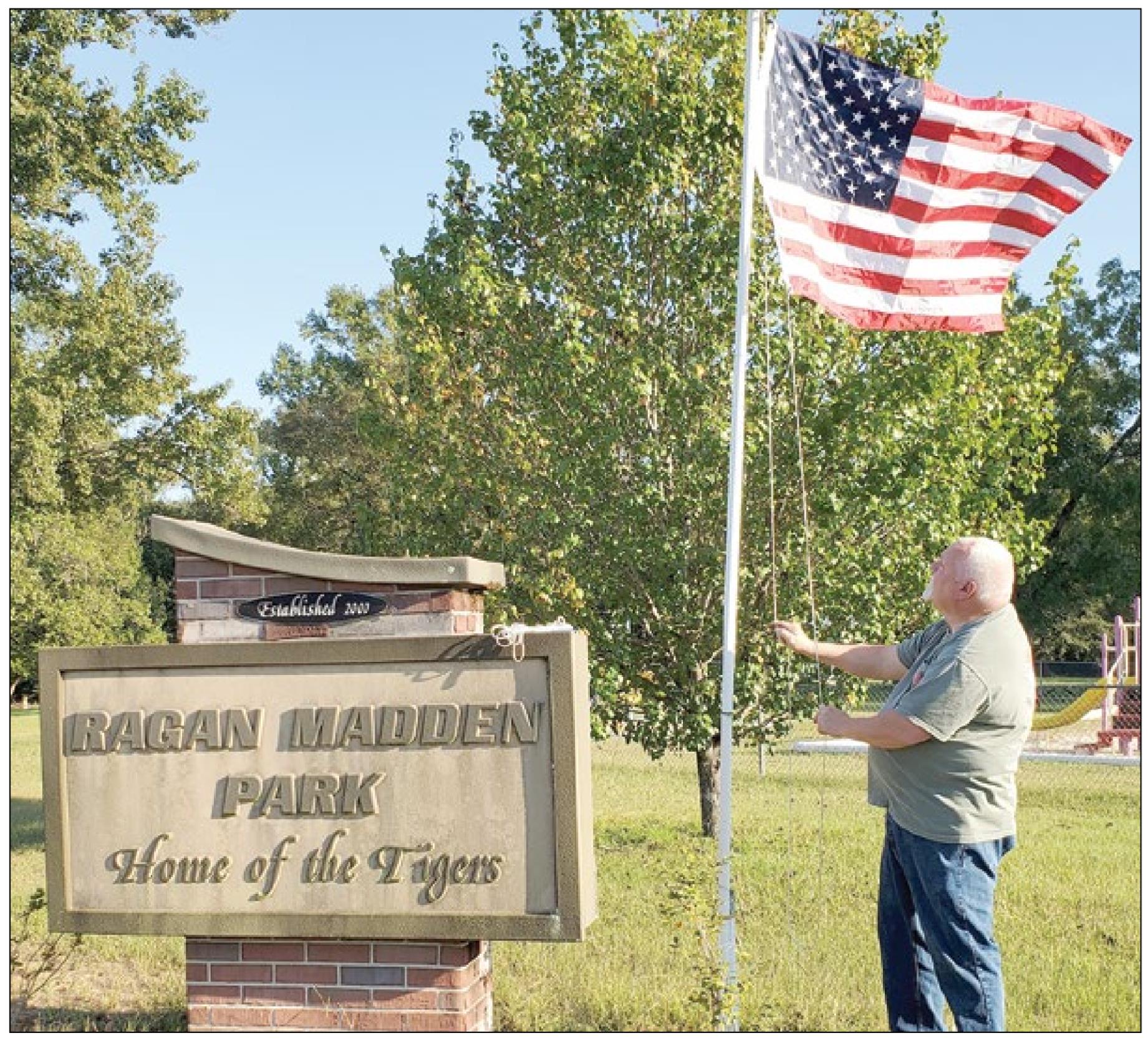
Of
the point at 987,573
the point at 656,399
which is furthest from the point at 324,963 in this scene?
the point at 656,399

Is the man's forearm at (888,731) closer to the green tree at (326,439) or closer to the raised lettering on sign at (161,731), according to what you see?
the raised lettering on sign at (161,731)

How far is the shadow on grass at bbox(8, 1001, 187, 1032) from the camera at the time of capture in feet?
21.0

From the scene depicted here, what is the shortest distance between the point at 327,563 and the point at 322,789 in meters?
0.94

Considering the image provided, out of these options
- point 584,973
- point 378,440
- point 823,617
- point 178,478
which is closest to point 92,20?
point 178,478

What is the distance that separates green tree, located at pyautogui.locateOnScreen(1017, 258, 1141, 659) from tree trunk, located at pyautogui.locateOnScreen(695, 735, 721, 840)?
24.3 m

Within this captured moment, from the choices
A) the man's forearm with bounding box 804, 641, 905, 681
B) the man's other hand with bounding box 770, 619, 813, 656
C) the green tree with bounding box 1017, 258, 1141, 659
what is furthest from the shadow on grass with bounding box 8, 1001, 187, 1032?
the green tree with bounding box 1017, 258, 1141, 659

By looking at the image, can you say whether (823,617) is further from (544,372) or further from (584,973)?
(584,973)

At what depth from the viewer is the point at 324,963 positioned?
18.0 feet

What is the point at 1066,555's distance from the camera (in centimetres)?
3544

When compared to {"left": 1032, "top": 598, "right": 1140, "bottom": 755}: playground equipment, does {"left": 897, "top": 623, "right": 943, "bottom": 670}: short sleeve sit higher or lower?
higher

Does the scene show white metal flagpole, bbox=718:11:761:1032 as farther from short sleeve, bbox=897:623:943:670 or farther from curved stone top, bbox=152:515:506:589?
curved stone top, bbox=152:515:506:589

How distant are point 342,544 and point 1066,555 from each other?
19.5 metres

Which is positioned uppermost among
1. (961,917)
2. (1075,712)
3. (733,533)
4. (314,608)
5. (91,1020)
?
(733,533)

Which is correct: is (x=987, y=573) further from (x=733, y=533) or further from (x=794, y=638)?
(x=733, y=533)
